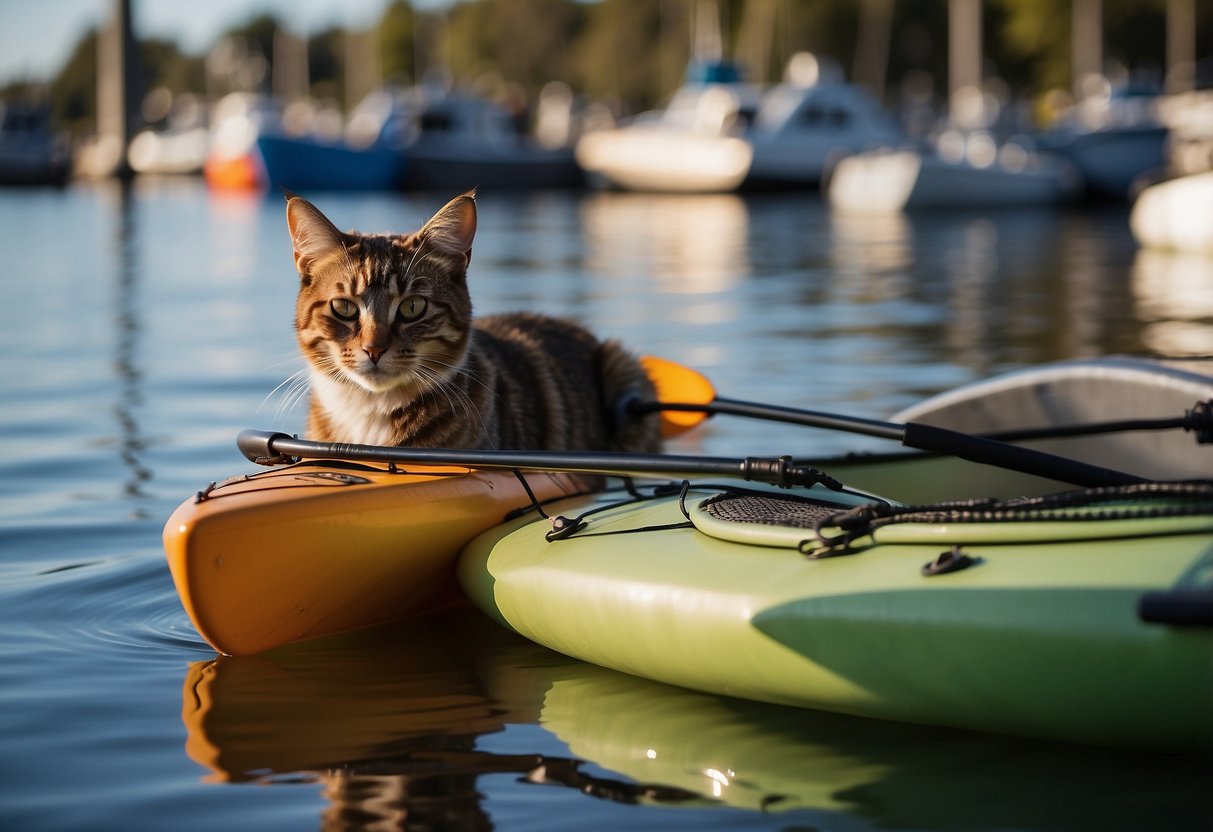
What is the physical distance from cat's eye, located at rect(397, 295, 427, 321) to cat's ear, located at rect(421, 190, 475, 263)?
18 cm

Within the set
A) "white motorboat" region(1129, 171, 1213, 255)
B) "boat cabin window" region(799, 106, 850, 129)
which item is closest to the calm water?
"white motorboat" region(1129, 171, 1213, 255)

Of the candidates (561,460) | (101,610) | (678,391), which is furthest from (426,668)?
(678,391)

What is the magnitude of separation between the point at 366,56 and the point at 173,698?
244ft

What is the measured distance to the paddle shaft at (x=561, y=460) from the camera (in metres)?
3.52

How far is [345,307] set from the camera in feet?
13.1

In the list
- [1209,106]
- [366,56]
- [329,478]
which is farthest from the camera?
[366,56]

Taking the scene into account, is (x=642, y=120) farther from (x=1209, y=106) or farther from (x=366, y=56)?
(x=366, y=56)

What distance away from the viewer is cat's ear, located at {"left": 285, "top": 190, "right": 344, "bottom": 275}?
13.0 feet

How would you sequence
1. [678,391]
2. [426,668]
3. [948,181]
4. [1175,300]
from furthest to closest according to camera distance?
[948,181], [1175,300], [678,391], [426,668]

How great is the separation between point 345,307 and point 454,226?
14.9 inches

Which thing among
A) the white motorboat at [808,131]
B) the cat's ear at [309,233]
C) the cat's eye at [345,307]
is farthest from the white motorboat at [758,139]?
the cat's eye at [345,307]

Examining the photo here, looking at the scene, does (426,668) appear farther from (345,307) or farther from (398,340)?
(345,307)

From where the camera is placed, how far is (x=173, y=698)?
3678mm

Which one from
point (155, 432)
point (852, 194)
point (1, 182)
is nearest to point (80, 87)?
point (1, 182)
